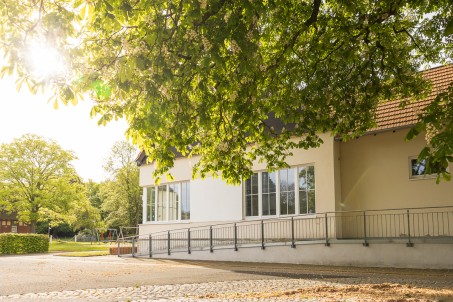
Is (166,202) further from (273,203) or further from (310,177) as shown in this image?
(310,177)

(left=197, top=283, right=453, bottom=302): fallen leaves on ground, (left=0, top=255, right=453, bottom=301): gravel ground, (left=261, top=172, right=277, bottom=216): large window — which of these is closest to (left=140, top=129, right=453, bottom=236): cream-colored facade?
(left=261, top=172, right=277, bottom=216): large window

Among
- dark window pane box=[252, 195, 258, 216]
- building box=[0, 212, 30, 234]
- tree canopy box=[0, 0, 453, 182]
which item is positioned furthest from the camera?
building box=[0, 212, 30, 234]

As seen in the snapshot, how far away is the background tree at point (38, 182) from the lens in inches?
1817

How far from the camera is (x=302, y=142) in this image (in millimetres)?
13195

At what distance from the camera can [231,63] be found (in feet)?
34.0

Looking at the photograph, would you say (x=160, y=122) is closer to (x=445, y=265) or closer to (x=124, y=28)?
(x=124, y=28)

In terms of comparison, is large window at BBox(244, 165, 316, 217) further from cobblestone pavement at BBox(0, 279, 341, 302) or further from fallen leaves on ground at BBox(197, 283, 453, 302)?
fallen leaves on ground at BBox(197, 283, 453, 302)

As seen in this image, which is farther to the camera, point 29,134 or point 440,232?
point 29,134

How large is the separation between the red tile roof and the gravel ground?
202 inches

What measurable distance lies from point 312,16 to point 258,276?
7137 millimetres

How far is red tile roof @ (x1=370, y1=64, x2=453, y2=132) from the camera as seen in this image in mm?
17297

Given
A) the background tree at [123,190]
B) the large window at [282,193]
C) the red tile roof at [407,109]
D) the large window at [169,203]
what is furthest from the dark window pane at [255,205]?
the background tree at [123,190]

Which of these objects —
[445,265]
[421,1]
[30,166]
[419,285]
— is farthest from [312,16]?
[30,166]

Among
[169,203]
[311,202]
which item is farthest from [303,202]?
[169,203]
